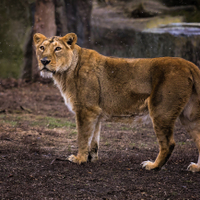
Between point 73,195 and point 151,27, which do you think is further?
point 151,27

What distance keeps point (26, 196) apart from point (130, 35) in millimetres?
11876

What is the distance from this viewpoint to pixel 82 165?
4.75 metres

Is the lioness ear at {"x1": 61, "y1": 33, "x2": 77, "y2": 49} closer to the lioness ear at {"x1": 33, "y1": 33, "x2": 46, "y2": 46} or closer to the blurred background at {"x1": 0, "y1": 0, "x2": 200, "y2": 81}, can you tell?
the lioness ear at {"x1": 33, "y1": 33, "x2": 46, "y2": 46}

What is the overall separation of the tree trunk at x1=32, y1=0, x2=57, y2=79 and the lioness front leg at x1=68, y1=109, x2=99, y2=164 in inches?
390

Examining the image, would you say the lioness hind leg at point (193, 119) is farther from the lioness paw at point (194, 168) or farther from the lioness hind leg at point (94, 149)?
the lioness hind leg at point (94, 149)

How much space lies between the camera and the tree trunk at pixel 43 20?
1427 centimetres

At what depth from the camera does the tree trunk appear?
1427cm

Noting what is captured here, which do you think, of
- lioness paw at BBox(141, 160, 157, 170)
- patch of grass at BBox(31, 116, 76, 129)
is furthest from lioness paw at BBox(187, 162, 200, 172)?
patch of grass at BBox(31, 116, 76, 129)

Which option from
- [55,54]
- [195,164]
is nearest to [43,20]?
[55,54]

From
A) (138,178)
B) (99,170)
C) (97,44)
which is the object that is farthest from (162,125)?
(97,44)

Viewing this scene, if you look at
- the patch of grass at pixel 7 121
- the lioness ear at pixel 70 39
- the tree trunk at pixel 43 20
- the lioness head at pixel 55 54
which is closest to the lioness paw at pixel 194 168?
the lioness head at pixel 55 54

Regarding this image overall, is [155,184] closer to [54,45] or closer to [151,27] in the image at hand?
[54,45]

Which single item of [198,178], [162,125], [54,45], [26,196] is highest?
[54,45]

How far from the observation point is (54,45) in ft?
16.1
